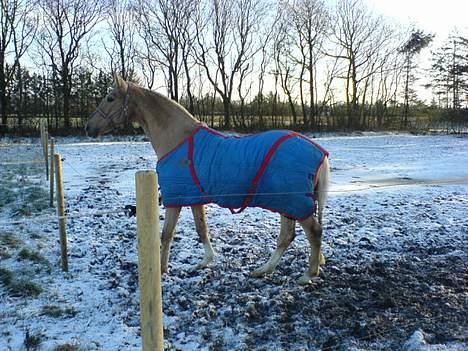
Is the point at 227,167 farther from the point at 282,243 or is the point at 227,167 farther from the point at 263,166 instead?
the point at 282,243

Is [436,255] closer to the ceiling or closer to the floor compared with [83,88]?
closer to the floor

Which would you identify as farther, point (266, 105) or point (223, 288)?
point (266, 105)

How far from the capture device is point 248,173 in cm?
391

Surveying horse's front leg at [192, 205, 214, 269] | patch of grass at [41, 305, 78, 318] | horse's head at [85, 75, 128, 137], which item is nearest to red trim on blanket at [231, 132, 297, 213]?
horse's front leg at [192, 205, 214, 269]

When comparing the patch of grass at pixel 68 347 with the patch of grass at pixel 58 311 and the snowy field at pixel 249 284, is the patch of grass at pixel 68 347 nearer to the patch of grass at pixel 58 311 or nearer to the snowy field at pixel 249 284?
the snowy field at pixel 249 284

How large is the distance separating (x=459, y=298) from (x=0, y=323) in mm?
3671

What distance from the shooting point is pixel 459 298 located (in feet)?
12.1

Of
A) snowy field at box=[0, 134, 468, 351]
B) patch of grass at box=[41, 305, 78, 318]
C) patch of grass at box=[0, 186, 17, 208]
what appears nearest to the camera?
snowy field at box=[0, 134, 468, 351]

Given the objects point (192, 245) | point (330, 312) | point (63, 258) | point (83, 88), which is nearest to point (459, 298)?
point (330, 312)

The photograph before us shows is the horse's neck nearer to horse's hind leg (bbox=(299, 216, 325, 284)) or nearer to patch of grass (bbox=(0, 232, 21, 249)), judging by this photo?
horse's hind leg (bbox=(299, 216, 325, 284))

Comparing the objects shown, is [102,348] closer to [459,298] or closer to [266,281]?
[266,281]

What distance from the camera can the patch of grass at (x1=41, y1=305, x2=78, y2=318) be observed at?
11.0ft

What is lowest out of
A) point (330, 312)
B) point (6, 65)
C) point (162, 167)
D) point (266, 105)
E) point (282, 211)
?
point (330, 312)

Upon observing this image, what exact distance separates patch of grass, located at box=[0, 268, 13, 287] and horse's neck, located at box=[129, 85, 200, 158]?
1.77 metres
